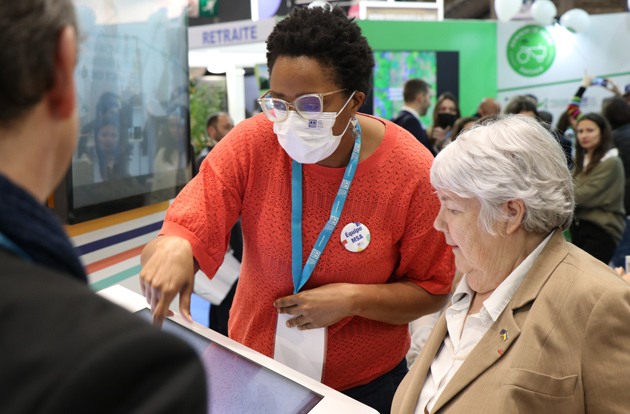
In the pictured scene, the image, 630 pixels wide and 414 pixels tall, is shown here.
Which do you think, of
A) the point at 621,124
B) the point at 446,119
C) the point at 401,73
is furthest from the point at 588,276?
the point at 401,73

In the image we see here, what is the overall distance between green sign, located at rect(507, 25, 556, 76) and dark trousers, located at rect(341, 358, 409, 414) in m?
11.3

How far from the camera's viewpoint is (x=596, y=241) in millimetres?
4887

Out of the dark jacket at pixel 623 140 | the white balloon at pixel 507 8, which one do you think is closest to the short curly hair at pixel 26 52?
the dark jacket at pixel 623 140

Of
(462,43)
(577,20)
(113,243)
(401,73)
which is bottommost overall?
(113,243)

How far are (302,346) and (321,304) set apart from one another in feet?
0.66

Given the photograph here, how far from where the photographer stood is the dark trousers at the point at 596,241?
191 inches

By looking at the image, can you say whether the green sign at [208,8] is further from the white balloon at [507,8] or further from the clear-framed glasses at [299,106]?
the clear-framed glasses at [299,106]

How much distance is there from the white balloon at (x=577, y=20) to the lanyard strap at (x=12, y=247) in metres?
12.6

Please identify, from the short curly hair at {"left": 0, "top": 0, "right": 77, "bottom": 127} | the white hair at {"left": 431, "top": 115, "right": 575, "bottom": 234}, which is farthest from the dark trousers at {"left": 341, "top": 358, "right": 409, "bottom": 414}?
the short curly hair at {"left": 0, "top": 0, "right": 77, "bottom": 127}

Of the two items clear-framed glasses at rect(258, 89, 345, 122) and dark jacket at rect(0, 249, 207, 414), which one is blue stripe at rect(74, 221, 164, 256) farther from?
dark jacket at rect(0, 249, 207, 414)

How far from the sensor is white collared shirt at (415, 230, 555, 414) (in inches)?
60.9

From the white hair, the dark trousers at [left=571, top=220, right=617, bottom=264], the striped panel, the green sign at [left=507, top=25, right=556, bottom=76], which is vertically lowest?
the dark trousers at [left=571, top=220, right=617, bottom=264]

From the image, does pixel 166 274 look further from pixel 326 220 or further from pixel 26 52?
pixel 26 52

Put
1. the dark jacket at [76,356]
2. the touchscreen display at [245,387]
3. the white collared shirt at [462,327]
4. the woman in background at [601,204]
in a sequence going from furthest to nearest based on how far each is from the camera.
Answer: the woman in background at [601,204] < the white collared shirt at [462,327] < the touchscreen display at [245,387] < the dark jacket at [76,356]
